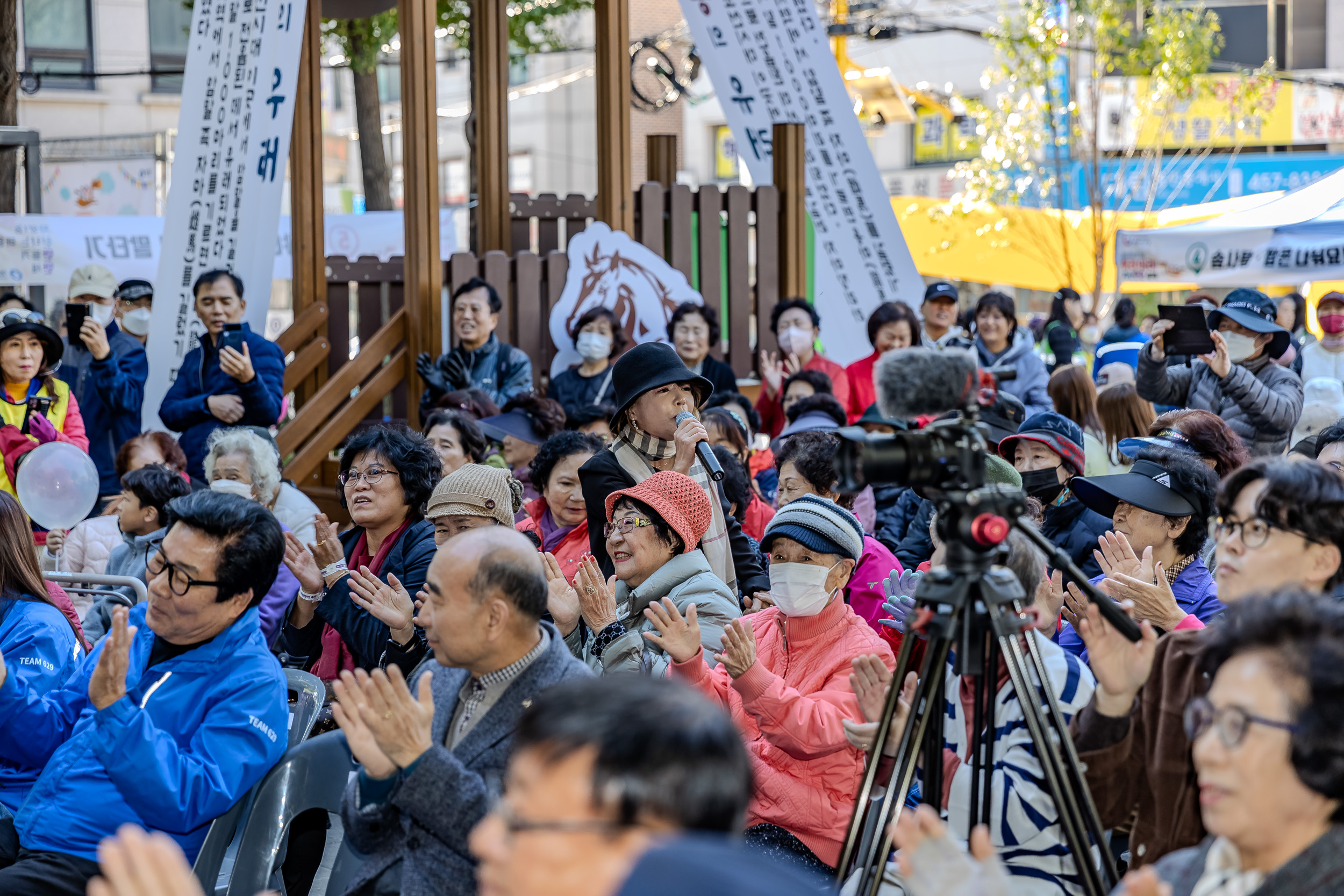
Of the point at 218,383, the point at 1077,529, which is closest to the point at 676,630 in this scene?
the point at 1077,529

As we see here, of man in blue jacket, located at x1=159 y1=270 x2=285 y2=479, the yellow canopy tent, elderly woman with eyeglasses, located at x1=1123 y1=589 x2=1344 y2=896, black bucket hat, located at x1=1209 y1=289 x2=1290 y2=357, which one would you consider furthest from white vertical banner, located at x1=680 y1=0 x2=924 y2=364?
the yellow canopy tent

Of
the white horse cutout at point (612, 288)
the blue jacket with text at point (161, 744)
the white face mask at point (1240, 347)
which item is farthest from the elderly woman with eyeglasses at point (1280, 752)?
the white horse cutout at point (612, 288)

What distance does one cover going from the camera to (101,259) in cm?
1098

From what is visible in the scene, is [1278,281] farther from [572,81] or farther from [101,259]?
[572,81]

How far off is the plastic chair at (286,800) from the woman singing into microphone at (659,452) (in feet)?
4.74

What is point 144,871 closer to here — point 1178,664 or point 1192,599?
point 1178,664

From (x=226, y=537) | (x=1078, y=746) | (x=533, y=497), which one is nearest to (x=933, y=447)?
(x=1078, y=746)

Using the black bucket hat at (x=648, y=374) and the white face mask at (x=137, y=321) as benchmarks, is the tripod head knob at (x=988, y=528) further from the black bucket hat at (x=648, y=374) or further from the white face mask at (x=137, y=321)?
the white face mask at (x=137, y=321)

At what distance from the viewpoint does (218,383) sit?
22.0 ft

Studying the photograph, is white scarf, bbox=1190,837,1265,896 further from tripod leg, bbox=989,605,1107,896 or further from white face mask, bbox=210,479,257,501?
white face mask, bbox=210,479,257,501

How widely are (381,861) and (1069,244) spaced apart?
50.9ft

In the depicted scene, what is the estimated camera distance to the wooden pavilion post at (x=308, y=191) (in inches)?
337

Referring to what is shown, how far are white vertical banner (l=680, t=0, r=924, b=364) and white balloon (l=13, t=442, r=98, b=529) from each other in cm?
442

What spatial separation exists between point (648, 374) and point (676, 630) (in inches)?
69.1
